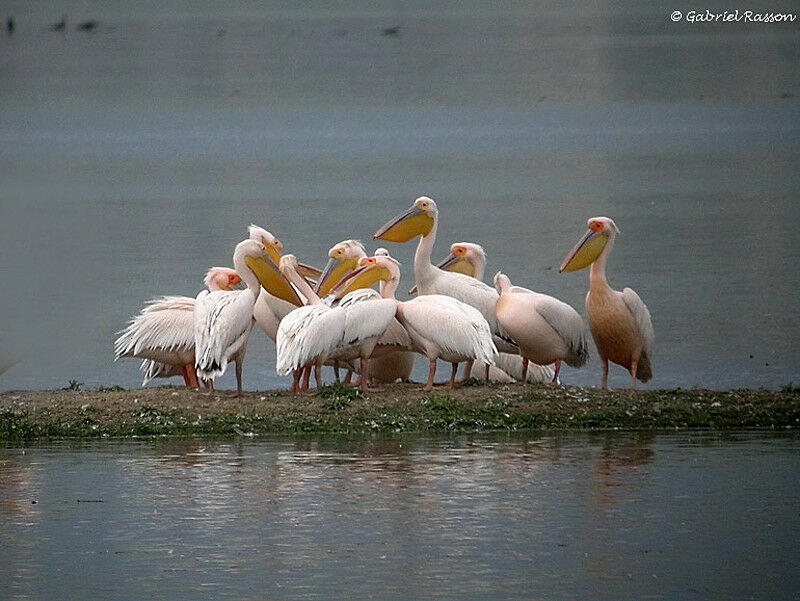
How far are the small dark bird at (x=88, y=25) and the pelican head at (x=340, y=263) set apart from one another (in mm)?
73332

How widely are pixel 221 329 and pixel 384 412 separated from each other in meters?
1.02

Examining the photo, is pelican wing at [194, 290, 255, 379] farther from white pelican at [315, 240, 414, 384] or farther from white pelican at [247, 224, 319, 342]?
white pelican at [315, 240, 414, 384]

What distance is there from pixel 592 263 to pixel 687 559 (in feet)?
13.1

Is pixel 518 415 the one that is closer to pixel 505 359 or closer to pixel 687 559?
pixel 505 359

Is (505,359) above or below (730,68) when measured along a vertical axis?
below

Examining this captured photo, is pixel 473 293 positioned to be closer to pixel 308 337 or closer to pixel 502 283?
pixel 502 283

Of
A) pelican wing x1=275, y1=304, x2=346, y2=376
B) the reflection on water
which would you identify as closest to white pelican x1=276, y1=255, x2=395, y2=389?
pelican wing x1=275, y1=304, x2=346, y2=376

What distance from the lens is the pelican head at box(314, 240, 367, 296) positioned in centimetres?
1055

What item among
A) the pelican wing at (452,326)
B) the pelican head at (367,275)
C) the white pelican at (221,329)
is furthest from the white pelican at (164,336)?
the pelican wing at (452,326)

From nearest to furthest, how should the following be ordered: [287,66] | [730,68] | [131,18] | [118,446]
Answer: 1. [118,446]
2. [730,68]
3. [287,66]
4. [131,18]

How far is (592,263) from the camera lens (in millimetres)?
10227

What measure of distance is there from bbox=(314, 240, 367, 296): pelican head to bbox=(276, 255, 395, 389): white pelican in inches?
43.1

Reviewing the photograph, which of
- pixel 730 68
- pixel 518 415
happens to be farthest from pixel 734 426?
pixel 730 68

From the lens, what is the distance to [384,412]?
880 centimetres
